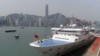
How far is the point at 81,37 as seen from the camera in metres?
38.4

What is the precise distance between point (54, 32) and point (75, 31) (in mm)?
4202

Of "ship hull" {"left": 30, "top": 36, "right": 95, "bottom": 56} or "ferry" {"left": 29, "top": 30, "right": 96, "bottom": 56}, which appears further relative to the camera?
"ferry" {"left": 29, "top": 30, "right": 96, "bottom": 56}

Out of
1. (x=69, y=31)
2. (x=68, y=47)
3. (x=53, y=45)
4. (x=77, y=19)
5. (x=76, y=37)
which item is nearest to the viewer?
(x=53, y=45)

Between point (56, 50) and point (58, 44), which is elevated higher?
point (58, 44)

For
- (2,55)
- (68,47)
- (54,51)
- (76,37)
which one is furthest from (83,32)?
(2,55)

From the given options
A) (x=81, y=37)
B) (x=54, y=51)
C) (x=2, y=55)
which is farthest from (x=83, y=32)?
(x=2, y=55)

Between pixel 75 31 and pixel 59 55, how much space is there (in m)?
7.60

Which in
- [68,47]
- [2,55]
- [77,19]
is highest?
[77,19]

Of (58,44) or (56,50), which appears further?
(58,44)

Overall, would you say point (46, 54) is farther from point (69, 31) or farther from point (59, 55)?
point (69, 31)

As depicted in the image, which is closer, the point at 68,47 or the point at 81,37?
the point at 68,47

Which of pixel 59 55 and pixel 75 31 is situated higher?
pixel 75 31

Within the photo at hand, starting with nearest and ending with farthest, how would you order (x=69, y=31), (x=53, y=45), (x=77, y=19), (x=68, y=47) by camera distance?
1. (x=53, y=45)
2. (x=68, y=47)
3. (x=69, y=31)
4. (x=77, y=19)

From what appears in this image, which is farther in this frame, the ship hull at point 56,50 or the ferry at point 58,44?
the ferry at point 58,44
